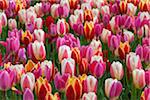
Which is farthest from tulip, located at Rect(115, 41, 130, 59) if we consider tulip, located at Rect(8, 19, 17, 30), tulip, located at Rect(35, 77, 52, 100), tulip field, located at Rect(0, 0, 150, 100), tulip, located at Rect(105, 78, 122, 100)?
tulip, located at Rect(8, 19, 17, 30)

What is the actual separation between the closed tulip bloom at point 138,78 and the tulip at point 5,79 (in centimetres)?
64

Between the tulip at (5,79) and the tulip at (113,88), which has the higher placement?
the tulip at (5,79)

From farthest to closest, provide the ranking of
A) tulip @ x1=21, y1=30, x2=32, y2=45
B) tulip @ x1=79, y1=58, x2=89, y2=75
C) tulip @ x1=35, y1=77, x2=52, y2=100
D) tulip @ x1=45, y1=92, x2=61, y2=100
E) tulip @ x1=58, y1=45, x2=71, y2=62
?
tulip @ x1=21, y1=30, x2=32, y2=45
tulip @ x1=58, y1=45, x2=71, y2=62
tulip @ x1=79, y1=58, x2=89, y2=75
tulip @ x1=35, y1=77, x2=52, y2=100
tulip @ x1=45, y1=92, x2=61, y2=100

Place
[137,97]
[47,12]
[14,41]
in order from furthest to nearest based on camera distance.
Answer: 1. [47,12]
2. [14,41]
3. [137,97]

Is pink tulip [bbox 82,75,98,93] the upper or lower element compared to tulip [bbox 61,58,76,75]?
lower

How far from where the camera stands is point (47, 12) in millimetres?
4141

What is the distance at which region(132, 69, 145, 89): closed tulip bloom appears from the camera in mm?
2480

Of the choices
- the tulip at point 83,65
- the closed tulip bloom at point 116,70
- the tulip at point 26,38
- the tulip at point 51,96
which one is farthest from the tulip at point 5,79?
the tulip at point 26,38

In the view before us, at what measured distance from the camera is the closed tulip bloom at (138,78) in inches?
97.6

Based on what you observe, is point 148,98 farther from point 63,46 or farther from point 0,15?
point 0,15

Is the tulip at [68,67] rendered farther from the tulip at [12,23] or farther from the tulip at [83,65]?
the tulip at [12,23]

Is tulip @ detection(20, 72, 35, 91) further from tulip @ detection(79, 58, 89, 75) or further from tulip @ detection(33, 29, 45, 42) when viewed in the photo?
tulip @ detection(33, 29, 45, 42)

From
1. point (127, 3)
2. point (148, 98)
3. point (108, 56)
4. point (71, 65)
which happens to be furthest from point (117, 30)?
point (148, 98)

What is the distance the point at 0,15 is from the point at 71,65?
135 centimetres
